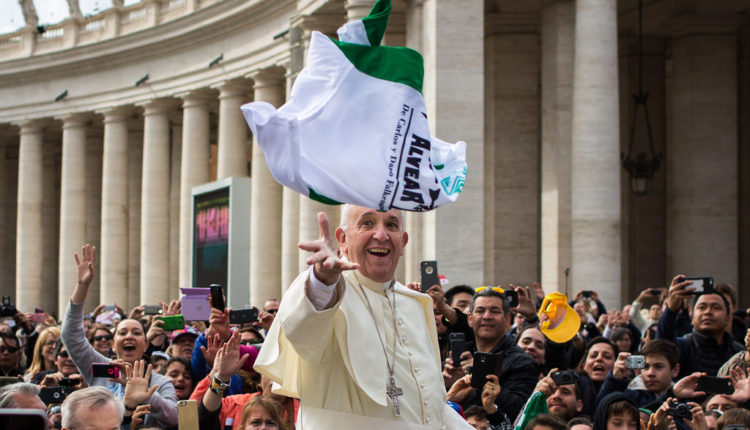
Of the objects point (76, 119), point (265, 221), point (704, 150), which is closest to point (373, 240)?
point (704, 150)

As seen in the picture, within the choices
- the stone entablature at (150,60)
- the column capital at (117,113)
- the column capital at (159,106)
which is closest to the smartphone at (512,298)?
the stone entablature at (150,60)

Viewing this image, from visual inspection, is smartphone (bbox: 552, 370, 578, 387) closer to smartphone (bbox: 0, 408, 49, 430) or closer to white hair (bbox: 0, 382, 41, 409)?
white hair (bbox: 0, 382, 41, 409)

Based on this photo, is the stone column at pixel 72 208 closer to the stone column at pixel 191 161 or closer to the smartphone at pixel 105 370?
the stone column at pixel 191 161

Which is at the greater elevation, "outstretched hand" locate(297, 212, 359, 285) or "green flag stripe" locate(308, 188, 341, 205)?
"green flag stripe" locate(308, 188, 341, 205)

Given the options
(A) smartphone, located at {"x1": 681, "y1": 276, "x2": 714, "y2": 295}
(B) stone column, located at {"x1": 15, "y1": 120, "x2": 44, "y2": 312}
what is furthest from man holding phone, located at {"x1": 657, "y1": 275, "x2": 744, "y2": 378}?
(B) stone column, located at {"x1": 15, "y1": 120, "x2": 44, "y2": 312}

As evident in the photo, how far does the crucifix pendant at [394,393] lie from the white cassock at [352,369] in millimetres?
35

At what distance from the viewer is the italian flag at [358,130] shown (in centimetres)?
841

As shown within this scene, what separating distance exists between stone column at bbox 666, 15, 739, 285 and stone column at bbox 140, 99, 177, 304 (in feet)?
106

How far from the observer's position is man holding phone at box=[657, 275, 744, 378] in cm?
1628

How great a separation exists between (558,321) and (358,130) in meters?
9.03

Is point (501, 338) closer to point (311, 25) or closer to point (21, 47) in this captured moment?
point (311, 25)

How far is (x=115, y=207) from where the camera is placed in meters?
66.6

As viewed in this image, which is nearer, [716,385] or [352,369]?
[352,369]

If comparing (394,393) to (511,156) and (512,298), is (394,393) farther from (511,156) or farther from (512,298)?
(511,156)
